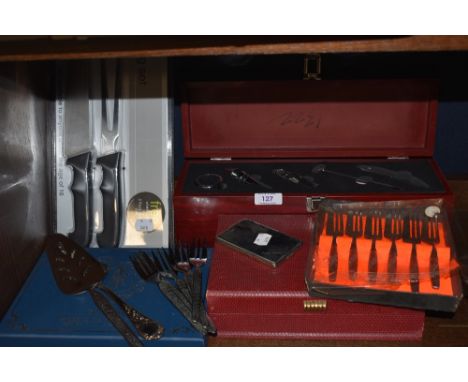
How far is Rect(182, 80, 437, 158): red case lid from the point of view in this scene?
1.31 meters

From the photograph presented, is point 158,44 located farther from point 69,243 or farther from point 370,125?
point 370,125

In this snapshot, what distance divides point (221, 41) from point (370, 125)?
0.63 metres

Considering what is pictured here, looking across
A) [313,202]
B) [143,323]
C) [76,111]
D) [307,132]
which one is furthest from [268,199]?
[76,111]

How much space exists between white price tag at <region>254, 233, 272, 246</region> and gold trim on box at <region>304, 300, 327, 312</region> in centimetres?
14

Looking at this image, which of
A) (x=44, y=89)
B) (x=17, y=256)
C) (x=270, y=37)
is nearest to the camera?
(x=270, y=37)

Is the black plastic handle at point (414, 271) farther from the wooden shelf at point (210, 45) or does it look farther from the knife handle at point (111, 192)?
the knife handle at point (111, 192)

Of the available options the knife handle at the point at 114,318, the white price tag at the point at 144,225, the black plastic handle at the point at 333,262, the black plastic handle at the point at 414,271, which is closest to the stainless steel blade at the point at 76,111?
the white price tag at the point at 144,225

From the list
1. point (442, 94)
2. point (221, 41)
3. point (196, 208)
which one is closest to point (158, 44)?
point (221, 41)

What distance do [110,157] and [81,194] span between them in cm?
10

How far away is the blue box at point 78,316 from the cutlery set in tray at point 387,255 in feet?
0.76

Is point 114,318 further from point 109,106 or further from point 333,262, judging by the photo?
point 109,106

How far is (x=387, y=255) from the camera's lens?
3.31 ft

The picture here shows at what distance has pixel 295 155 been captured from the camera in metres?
1.36

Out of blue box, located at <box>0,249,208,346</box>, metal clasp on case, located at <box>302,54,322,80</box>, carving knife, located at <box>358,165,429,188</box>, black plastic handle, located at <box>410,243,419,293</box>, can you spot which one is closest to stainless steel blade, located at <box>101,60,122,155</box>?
blue box, located at <box>0,249,208,346</box>
